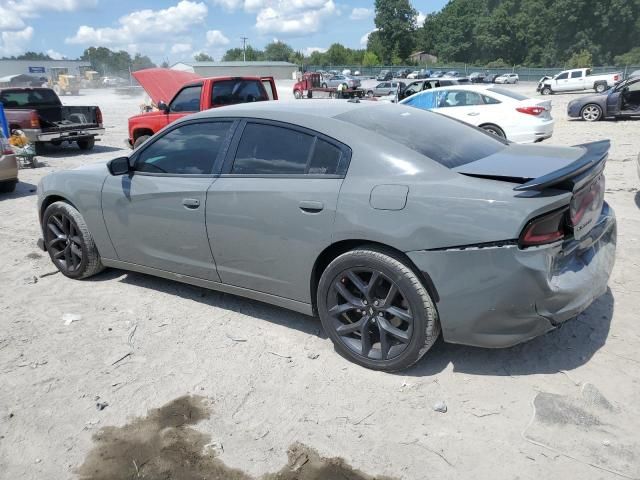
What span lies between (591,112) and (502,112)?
7606 millimetres

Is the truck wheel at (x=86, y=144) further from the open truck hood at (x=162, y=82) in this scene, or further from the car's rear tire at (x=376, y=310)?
the car's rear tire at (x=376, y=310)

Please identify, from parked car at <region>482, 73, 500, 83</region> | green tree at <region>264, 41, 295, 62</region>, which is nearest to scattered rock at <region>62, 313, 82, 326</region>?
parked car at <region>482, 73, 500, 83</region>

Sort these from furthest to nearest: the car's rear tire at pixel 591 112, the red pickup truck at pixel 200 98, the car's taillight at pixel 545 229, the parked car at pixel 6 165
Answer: the car's rear tire at pixel 591 112
the red pickup truck at pixel 200 98
the parked car at pixel 6 165
the car's taillight at pixel 545 229

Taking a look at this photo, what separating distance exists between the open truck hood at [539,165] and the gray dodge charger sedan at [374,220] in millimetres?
12

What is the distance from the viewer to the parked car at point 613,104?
54.5ft

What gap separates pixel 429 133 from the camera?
3545 millimetres

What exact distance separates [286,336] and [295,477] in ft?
4.61

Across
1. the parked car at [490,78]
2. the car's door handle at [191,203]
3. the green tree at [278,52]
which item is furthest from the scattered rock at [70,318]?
the green tree at [278,52]

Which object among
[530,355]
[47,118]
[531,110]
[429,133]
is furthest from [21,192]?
[531,110]

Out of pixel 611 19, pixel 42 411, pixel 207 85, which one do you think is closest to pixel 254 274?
pixel 42 411

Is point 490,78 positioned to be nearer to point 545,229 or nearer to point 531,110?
point 531,110

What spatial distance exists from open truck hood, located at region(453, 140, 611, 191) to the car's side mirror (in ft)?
8.71

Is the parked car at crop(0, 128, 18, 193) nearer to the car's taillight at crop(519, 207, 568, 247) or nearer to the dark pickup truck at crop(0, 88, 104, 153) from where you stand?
the dark pickup truck at crop(0, 88, 104, 153)

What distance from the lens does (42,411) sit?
3119 millimetres
